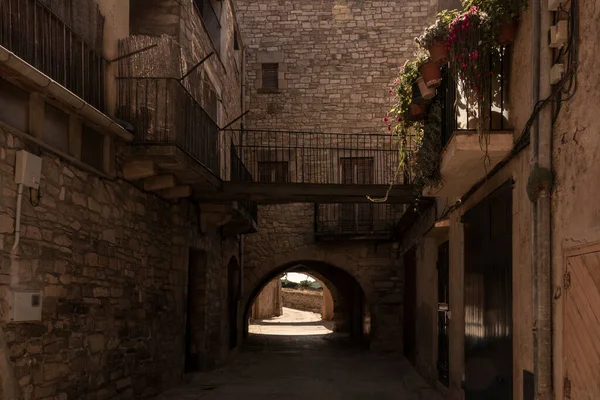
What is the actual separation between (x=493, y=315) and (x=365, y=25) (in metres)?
13.9

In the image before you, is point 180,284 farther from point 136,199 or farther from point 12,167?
point 12,167

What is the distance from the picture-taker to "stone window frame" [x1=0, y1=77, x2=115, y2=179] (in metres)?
5.92

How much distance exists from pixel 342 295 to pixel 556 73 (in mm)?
20729

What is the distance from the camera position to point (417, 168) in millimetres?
7547

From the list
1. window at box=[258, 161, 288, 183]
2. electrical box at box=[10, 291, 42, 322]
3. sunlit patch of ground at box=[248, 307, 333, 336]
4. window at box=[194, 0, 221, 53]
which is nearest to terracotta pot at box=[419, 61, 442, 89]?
electrical box at box=[10, 291, 42, 322]

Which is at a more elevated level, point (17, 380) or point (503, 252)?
point (503, 252)

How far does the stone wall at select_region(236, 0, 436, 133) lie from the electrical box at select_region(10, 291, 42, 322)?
12.9 meters

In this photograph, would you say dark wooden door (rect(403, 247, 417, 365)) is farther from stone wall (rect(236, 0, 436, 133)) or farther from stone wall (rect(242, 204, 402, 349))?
stone wall (rect(236, 0, 436, 133))

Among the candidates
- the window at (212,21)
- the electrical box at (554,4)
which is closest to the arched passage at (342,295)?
the window at (212,21)

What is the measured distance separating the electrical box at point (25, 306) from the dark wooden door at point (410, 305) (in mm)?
8671

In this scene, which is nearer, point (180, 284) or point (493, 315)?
point (493, 315)

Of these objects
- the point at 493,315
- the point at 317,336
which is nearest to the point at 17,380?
the point at 493,315

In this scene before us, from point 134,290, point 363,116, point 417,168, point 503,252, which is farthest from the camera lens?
point 363,116

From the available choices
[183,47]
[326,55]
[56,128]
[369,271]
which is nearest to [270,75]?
[326,55]
